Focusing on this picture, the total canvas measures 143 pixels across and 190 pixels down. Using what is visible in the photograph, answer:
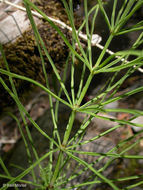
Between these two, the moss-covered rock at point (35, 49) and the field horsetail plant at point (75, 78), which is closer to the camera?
the field horsetail plant at point (75, 78)

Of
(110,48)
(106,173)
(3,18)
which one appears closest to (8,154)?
(106,173)

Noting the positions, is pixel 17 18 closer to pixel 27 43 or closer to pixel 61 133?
pixel 27 43

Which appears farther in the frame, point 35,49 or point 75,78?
point 35,49

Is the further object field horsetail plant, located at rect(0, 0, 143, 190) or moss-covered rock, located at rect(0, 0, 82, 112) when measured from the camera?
moss-covered rock, located at rect(0, 0, 82, 112)

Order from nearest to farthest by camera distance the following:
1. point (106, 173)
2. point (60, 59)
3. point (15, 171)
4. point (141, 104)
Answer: point (60, 59) < point (15, 171) < point (106, 173) < point (141, 104)

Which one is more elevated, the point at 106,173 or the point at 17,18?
the point at 17,18

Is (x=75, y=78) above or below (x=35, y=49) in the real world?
below

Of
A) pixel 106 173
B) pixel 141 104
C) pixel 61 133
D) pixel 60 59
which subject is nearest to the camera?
pixel 61 133

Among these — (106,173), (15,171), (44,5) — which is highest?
(44,5)

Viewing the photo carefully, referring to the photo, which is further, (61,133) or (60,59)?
(60,59)

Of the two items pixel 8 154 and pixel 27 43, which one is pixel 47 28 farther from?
pixel 8 154
